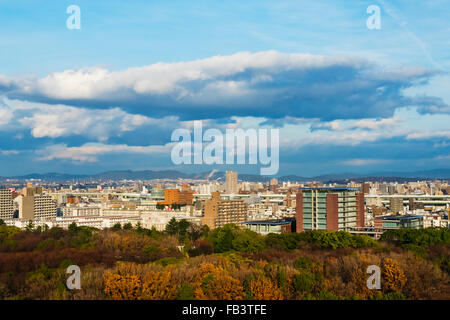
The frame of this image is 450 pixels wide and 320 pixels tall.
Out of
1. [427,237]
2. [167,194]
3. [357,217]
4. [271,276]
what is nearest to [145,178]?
[167,194]

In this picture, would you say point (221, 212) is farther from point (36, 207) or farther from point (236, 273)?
point (236, 273)

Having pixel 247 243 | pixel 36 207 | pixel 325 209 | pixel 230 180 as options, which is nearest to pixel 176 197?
pixel 36 207

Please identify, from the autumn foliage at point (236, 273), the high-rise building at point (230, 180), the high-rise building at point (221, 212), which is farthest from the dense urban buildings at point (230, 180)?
the autumn foliage at point (236, 273)

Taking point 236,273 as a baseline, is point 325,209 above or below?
above

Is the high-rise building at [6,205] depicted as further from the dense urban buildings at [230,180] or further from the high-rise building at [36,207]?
the dense urban buildings at [230,180]

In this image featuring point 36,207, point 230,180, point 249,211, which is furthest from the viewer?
point 230,180

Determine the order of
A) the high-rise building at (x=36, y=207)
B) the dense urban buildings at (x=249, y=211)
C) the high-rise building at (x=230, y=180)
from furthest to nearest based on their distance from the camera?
the high-rise building at (x=230, y=180)
the high-rise building at (x=36, y=207)
the dense urban buildings at (x=249, y=211)
